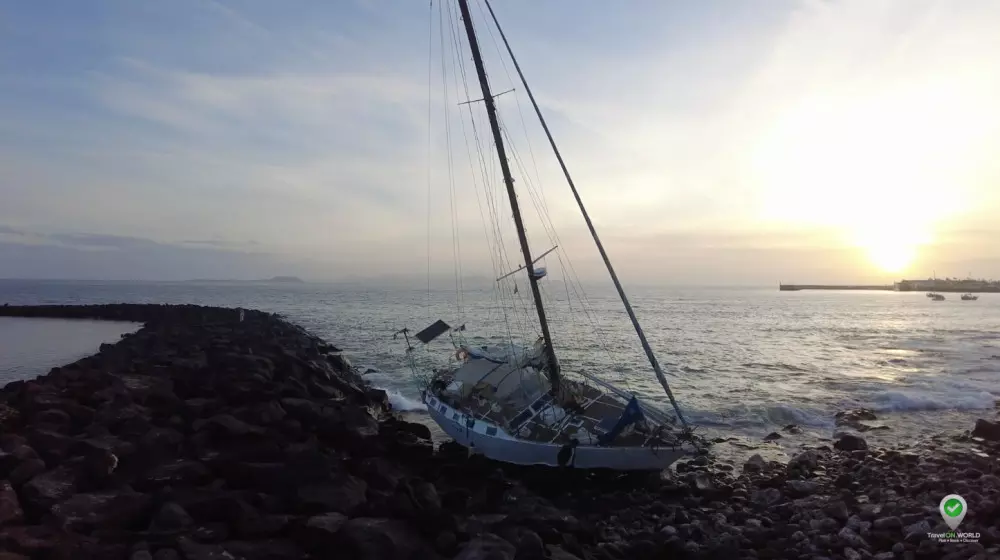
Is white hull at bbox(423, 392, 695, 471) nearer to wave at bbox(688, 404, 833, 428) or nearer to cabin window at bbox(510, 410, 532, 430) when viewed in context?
cabin window at bbox(510, 410, 532, 430)

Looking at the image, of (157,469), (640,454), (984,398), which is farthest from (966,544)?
(984,398)

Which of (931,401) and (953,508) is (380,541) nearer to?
(953,508)

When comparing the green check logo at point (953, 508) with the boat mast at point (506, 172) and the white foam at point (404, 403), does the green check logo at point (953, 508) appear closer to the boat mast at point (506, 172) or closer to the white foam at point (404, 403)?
the boat mast at point (506, 172)

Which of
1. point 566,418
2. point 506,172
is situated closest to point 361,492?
point 566,418

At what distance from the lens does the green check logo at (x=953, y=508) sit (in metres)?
10.8

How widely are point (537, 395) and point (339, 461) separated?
7484 millimetres

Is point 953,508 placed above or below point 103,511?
below

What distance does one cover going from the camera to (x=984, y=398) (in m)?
24.4

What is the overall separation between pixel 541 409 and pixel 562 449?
1.92 metres

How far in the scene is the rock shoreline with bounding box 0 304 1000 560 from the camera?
25.7 feet

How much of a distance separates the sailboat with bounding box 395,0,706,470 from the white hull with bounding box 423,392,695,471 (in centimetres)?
3

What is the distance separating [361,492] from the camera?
9.47 meters

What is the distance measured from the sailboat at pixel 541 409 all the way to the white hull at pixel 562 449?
26 mm

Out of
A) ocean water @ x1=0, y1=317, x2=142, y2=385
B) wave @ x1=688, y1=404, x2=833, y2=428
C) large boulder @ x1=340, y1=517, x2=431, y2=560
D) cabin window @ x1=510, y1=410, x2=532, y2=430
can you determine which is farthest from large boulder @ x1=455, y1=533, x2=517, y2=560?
ocean water @ x1=0, y1=317, x2=142, y2=385
